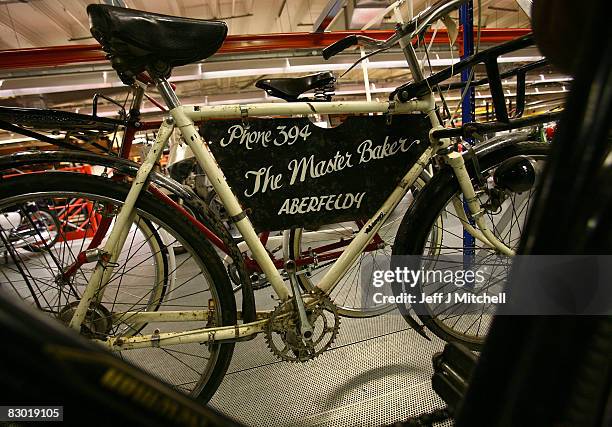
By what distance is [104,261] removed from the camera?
80 cm

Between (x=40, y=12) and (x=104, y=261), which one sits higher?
(x=40, y=12)

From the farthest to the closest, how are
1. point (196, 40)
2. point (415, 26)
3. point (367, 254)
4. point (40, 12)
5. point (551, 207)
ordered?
point (40, 12) < point (367, 254) < point (415, 26) < point (196, 40) < point (551, 207)

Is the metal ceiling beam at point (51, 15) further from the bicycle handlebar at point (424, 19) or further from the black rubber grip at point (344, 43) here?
the bicycle handlebar at point (424, 19)

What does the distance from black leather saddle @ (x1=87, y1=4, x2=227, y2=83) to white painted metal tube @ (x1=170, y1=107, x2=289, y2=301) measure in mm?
132

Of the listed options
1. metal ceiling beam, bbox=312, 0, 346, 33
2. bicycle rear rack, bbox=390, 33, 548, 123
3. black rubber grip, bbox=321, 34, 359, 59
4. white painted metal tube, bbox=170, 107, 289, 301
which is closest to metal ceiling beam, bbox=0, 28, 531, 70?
metal ceiling beam, bbox=312, 0, 346, 33

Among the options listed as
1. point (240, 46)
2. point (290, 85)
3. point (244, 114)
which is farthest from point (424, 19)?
point (240, 46)

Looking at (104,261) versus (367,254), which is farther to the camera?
(367,254)

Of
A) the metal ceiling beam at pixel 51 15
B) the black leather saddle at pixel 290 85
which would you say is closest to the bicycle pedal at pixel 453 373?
the black leather saddle at pixel 290 85

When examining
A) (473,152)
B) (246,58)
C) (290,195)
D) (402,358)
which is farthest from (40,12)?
(402,358)

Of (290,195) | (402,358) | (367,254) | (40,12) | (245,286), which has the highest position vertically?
(40,12)

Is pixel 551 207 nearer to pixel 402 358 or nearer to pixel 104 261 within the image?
pixel 104 261

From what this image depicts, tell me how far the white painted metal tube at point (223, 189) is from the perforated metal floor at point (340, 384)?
1.37ft

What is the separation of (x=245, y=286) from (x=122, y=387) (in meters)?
0.61

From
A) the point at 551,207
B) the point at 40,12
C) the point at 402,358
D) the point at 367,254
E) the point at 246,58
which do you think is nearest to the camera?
the point at 551,207
